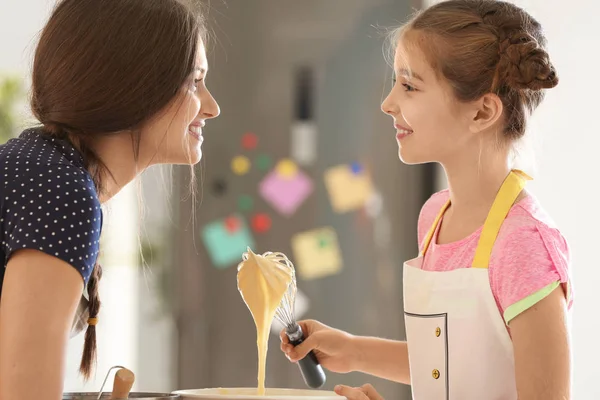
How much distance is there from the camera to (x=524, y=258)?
3.87ft

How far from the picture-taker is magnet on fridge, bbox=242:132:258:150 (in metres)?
2.66

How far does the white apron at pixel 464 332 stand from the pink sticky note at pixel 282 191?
4.45 feet

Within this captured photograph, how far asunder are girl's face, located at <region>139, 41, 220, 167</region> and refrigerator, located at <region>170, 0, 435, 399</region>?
1.32 metres

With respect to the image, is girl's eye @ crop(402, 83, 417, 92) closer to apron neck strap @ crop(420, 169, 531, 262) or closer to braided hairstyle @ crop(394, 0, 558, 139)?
braided hairstyle @ crop(394, 0, 558, 139)

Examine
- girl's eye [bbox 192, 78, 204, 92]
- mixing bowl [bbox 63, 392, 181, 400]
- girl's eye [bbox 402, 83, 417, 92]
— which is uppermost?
girl's eye [bbox 402, 83, 417, 92]

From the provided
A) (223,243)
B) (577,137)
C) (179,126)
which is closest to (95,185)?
(179,126)

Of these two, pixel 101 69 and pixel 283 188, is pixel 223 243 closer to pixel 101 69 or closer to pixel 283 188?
pixel 283 188

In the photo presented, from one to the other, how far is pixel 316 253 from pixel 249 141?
42 centimetres

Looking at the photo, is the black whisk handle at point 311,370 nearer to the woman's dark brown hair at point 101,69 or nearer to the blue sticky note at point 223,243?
the woman's dark brown hair at point 101,69

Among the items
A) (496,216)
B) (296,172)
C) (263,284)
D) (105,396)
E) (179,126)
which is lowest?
(105,396)

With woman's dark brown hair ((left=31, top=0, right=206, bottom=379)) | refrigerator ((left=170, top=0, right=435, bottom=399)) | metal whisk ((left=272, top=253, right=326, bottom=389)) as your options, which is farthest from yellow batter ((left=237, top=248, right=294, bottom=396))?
refrigerator ((left=170, top=0, right=435, bottom=399))

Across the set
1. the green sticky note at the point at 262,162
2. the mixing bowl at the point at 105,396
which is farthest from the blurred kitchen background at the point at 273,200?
the mixing bowl at the point at 105,396

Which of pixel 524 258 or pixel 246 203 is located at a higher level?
pixel 246 203

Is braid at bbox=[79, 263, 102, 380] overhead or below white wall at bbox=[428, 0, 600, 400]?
below
